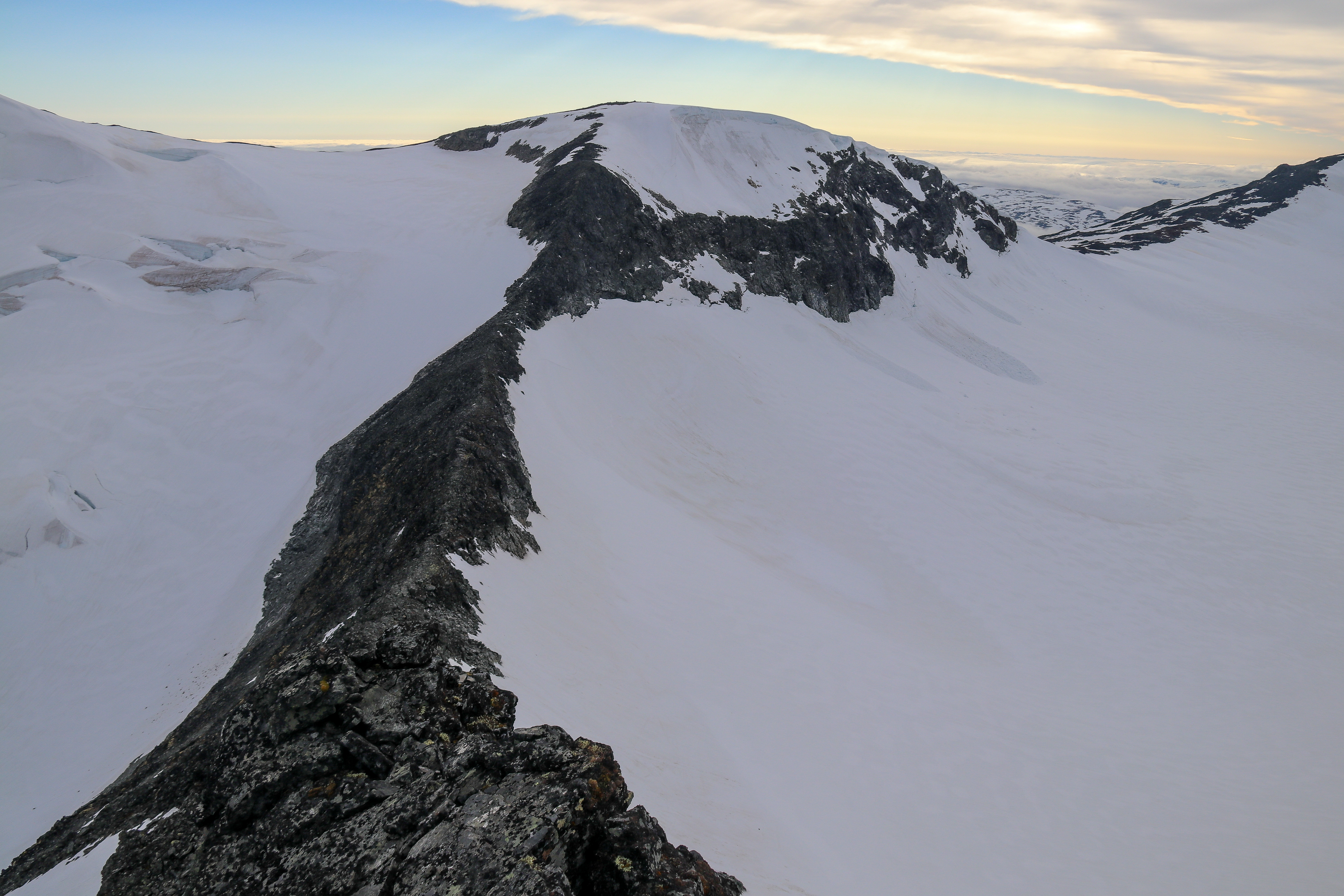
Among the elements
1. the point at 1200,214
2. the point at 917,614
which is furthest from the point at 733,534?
the point at 1200,214

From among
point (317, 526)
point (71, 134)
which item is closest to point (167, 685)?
point (317, 526)

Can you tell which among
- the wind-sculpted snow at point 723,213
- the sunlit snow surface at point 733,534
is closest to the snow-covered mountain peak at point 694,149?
the wind-sculpted snow at point 723,213

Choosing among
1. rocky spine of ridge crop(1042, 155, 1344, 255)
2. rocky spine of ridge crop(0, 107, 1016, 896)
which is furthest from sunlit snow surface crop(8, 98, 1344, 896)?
rocky spine of ridge crop(1042, 155, 1344, 255)

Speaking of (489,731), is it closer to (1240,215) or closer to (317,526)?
(317,526)

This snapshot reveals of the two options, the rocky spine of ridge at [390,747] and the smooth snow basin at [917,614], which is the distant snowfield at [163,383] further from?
the smooth snow basin at [917,614]

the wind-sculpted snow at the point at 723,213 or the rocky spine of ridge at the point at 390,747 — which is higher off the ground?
the wind-sculpted snow at the point at 723,213
